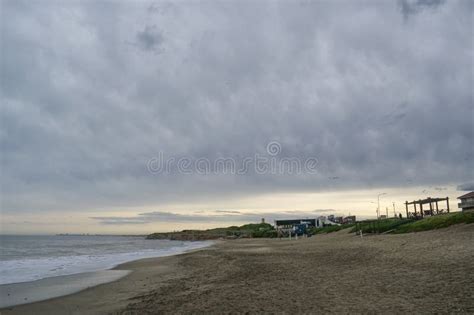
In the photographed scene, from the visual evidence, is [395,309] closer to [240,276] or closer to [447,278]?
[447,278]

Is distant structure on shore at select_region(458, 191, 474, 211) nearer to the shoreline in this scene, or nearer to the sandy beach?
the sandy beach

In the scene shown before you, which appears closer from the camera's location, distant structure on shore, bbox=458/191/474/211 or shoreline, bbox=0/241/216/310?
shoreline, bbox=0/241/216/310

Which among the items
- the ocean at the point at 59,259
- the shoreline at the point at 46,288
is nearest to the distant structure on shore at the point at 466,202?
the ocean at the point at 59,259

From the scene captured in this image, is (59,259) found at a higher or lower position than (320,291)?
lower

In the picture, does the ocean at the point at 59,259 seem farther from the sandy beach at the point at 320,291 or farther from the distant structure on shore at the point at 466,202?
the distant structure on shore at the point at 466,202

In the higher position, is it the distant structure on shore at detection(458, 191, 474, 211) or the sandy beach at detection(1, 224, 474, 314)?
the distant structure on shore at detection(458, 191, 474, 211)

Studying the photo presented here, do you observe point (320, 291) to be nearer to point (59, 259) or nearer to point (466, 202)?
point (59, 259)

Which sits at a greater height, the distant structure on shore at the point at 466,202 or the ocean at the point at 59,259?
the distant structure on shore at the point at 466,202

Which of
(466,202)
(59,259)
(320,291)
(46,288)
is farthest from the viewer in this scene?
(466,202)

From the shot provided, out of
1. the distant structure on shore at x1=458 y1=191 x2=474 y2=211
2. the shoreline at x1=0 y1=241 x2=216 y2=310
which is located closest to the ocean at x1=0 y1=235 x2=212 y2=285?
the shoreline at x1=0 y1=241 x2=216 y2=310

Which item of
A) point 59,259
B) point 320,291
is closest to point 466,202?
point 320,291

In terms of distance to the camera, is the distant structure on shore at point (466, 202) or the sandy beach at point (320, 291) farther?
the distant structure on shore at point (466, 202)

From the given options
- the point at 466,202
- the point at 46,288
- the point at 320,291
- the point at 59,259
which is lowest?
the point at 59,259

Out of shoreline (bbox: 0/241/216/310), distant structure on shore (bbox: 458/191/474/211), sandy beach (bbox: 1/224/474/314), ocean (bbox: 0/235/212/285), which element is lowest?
ocean (bbox: 0/235/212/285)
